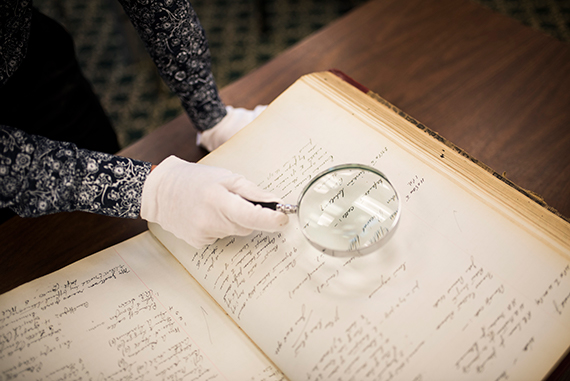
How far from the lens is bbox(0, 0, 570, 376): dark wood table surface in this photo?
2.75ft

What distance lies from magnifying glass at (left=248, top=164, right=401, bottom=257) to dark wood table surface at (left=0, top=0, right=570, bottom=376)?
1.09 ft

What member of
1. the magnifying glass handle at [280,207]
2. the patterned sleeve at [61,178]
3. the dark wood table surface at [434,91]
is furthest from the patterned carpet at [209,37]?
the magnifying glass handle at [280,207]

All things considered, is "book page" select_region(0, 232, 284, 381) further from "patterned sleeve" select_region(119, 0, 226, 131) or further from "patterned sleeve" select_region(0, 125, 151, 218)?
"patterned sleeve" select_region(119, 0, 226, 131)

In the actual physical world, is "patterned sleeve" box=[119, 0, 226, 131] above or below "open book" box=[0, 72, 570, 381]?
above

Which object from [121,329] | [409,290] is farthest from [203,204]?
[409,290]

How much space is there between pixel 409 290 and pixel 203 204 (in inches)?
14.4

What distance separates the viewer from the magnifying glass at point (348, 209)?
64cm

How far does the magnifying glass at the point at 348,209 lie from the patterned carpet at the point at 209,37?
63.7 inches

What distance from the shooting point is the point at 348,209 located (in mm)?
666

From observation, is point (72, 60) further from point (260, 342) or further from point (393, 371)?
point (393, 371)

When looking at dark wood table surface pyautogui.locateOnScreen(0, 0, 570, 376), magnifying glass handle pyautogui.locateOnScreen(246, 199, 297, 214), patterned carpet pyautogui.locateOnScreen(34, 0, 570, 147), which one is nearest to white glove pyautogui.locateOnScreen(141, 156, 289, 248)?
magnifying glass handle pyautogui.locateOnScreen(246, 199, 297, 214)

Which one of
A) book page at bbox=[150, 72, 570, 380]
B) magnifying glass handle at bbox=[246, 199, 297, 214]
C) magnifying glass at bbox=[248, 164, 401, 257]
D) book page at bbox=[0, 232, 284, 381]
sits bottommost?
book page at bbox=[0, 232, 284, 381]

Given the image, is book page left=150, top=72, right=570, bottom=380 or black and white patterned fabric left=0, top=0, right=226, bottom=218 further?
black and white patterned fabric left=0, top=0, right=226, bottom=218

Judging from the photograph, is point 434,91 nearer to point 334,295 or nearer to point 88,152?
point 334,295
